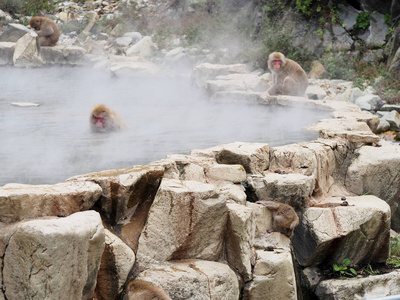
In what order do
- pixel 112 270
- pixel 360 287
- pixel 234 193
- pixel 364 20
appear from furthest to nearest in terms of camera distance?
1. pixel 364 20
2. pixel 360 287
3. pixel 234 193
4. pixel 112 270

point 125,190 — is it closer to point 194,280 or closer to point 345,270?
point 194,280

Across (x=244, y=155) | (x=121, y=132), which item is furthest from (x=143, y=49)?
(x=244, y=155)

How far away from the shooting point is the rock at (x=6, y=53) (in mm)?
12500

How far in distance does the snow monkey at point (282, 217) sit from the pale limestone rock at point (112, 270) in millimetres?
1377

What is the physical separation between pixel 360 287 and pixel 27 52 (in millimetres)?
10326

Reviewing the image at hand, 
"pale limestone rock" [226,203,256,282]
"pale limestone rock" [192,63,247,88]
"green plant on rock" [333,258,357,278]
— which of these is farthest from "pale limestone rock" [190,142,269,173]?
"pale limestone rock" [192,63,247,88]

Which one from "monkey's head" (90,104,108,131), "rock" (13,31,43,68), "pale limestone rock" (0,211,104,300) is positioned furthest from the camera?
"rock" (13,31,43,68)

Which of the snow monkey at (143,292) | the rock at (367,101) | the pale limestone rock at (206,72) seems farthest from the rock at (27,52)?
the snow monkey at (143,292)

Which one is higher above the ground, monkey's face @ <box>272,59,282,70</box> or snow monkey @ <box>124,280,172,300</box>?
snow monkey @ <box>124,280,172,300</box>

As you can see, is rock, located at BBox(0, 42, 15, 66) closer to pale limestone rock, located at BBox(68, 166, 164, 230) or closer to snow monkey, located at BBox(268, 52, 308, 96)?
snow monkey, located at BBox(268, 52, 308, 96)

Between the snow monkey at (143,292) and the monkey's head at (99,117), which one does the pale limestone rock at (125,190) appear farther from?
the monkey's head at (99,117)

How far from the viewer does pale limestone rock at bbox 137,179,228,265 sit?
3389 millimetres

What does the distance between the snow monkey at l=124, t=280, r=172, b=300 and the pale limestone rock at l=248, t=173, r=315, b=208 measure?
1552 mm

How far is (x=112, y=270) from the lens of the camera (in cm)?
314
